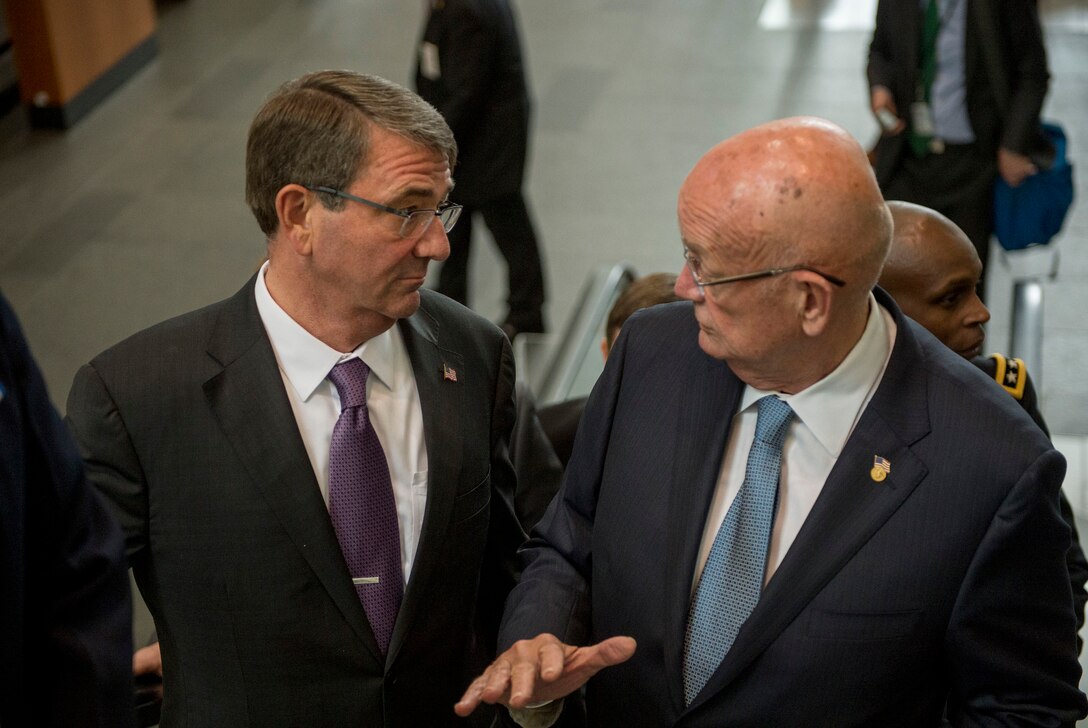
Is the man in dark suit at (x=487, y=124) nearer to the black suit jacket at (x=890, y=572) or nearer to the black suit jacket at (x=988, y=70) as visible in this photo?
the black suit jacket at (x=988, y=70)

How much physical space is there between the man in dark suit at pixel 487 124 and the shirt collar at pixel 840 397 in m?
3.74

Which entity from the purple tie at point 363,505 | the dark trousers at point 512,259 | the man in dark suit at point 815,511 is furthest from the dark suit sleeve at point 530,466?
the dark trousers at point 512,259

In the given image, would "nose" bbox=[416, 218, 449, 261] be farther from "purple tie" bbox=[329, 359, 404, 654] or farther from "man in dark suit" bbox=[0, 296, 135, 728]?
"man in dark suit" bbox=[0, 296, 135, 728]

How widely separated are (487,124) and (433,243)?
13.5ft

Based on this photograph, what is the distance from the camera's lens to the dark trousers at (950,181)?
5.51 m

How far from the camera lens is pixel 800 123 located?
2.28 meters

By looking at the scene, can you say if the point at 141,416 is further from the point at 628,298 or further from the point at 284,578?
the point at 628,298

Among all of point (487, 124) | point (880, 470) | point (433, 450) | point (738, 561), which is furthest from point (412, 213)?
point (487, 124)

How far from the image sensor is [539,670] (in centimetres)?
226

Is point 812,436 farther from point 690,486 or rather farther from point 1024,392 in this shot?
point 1024,392

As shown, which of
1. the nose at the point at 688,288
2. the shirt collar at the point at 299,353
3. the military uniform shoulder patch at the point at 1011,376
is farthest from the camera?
the military uniform shoulder patch at the point at 1011,376

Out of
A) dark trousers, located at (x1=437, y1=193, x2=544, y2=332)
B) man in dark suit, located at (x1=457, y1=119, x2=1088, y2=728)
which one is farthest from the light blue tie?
dark trousers, located at (x1=437, y1=193, x2=544, y2=332)

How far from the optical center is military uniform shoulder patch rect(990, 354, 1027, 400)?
2986 mm

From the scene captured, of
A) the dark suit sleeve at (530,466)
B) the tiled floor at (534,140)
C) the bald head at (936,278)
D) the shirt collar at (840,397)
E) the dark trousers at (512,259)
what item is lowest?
the tiled floor at (534,140)
